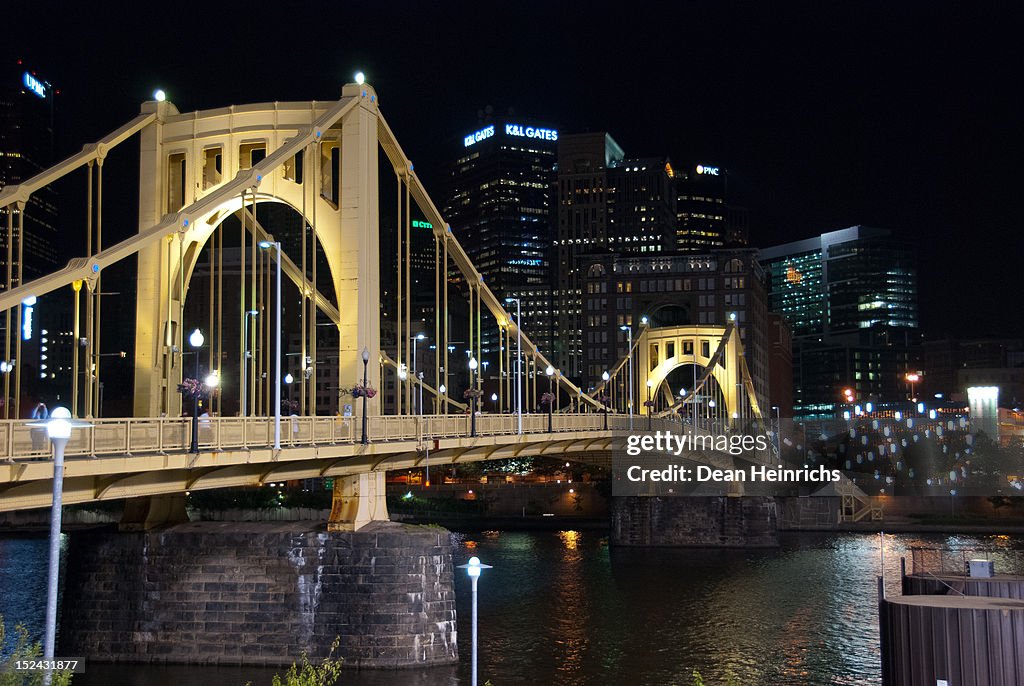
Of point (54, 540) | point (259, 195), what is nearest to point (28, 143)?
point (259, 195)

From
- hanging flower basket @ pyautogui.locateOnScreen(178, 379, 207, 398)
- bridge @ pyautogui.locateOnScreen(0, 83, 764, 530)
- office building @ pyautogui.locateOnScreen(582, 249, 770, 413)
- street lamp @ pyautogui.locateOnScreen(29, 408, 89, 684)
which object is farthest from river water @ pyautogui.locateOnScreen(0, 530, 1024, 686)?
office building @ pyautogui.locateOnScreen(582, 249, 770, 413)

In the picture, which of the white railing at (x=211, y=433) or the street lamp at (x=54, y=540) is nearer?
the street lamp at (x=54, y=540)

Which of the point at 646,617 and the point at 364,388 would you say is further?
the point at 646,617

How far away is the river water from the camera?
40.2 metres

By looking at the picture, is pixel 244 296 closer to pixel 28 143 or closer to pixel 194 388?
pixel 194 388

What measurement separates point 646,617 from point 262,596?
2136cm

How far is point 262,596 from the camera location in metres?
37.8

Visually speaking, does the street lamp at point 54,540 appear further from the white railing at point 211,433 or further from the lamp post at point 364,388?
the lamp post at point 364,388

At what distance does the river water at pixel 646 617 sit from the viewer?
40.2m

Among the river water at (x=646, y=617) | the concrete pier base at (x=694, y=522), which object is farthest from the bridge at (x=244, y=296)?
the concrete pier base at (x=694, y=522)

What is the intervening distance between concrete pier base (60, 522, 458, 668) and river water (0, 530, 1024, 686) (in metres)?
0.88

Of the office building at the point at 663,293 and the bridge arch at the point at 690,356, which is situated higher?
the office building at the point at 663,293

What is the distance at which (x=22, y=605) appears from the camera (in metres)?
54.1

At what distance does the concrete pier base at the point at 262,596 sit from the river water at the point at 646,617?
876 mm
